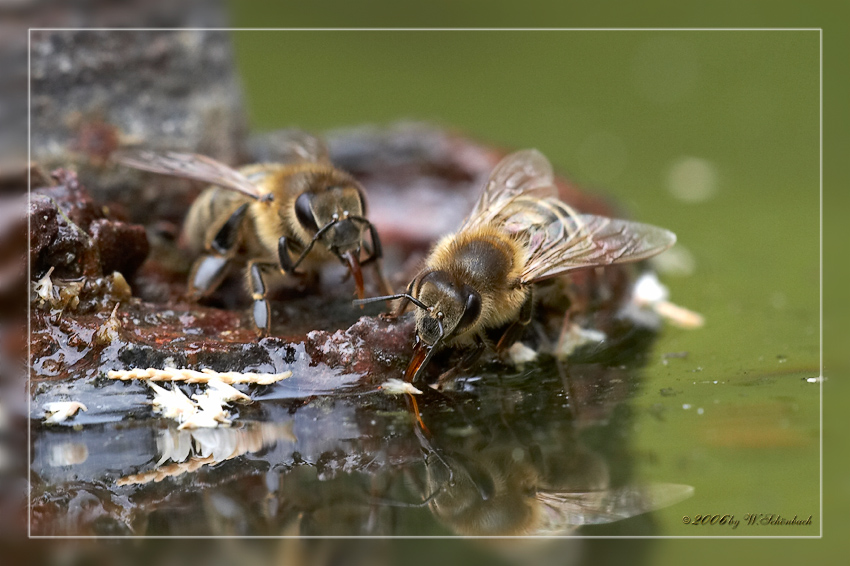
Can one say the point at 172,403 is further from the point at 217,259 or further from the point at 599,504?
the point at 599,504

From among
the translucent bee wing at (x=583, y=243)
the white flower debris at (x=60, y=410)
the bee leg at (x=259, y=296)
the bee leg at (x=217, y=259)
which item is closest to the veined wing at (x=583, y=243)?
the translucent bee wing at (x=583, y=243)

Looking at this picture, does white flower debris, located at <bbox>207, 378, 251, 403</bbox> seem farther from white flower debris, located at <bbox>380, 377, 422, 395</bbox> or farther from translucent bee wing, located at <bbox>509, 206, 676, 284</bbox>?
translucent bee wing, located at <bbox>509, 206, 676, 284</bbox>

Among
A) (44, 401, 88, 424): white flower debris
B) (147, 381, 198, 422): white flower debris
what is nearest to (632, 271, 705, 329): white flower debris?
(147, 381, 198, 422): white flower debris

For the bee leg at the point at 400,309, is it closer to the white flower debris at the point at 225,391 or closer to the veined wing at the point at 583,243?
the veined wing at the point at 583,243

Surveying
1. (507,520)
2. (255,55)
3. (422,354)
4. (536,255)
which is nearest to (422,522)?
(507,520)

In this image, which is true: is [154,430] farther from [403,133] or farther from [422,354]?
[403,133]
